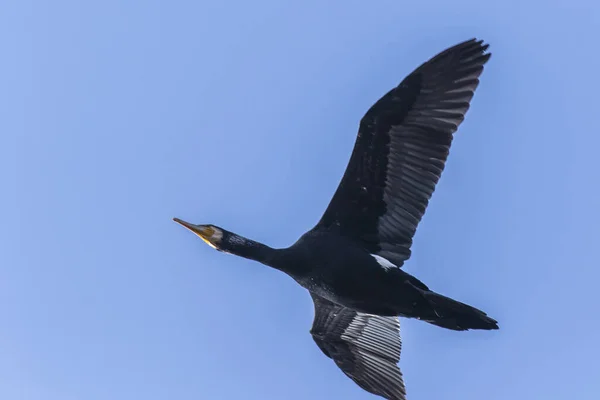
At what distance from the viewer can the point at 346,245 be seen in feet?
61.2

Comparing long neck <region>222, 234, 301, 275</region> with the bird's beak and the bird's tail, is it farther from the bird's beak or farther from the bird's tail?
the bird's tail

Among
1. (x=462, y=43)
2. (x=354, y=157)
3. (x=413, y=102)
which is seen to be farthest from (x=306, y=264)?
(x=462, y=43)

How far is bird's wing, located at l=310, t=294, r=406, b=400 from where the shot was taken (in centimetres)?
1970

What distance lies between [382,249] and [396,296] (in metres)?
1.26

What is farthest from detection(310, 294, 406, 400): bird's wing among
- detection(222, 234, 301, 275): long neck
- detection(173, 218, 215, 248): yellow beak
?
detection(173, 218, 215, 248): yellow beak

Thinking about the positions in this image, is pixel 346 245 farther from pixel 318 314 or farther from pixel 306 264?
pixel 318 314

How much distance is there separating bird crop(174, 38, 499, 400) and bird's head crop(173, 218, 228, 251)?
0.07 feet

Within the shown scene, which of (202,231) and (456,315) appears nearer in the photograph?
(456,315)

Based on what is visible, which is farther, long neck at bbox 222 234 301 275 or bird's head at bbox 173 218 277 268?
bird's head at bbox 173 218 277 268

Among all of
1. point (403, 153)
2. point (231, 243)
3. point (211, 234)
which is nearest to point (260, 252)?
point (231, 243)

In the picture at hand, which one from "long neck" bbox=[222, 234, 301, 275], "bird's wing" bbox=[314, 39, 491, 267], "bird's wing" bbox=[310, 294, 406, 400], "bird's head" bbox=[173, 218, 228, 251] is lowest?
"bird's wing" bbox=[310, 294, 406, 400]

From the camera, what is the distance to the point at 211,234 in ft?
61.8

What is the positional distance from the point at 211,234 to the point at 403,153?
4.12 meters

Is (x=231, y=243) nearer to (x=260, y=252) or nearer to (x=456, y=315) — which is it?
(x=260, y=252)
